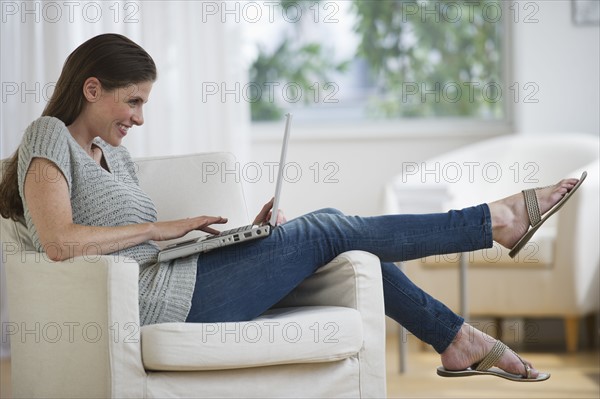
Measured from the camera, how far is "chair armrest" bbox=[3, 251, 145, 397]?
6.30ft

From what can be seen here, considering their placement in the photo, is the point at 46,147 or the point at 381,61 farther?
the point at 381,61

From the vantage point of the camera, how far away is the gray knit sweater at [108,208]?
2041 mm

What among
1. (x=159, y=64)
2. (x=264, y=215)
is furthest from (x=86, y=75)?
(x=159, y=64)

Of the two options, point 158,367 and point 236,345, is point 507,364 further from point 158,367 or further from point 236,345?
point 158,367

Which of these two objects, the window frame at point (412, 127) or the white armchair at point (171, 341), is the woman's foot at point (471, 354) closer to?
the white armchair at point (171, 341)

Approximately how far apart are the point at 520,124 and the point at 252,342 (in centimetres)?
244

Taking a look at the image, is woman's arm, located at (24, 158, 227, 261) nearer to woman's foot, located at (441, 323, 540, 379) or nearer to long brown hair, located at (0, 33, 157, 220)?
long brown hair, located at (0, 33, 157, 220)

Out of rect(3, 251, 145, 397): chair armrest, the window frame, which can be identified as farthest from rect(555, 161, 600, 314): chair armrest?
rect(3, 251, 145, 397): chair armrest

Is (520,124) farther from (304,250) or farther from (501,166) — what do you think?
(304,250)

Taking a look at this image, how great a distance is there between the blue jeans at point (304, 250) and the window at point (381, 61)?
234 centimetres

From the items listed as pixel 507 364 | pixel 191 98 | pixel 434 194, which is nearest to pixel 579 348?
pixel 434 194

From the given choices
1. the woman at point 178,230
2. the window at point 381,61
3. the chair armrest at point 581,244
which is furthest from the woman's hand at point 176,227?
the window at point 381,61

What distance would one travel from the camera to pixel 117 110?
2.19 meters

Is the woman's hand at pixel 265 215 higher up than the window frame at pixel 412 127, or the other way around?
the window frame at pixel 412 127
